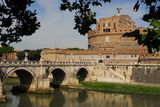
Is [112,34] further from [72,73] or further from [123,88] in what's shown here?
[123,88]

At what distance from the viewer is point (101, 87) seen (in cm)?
3662

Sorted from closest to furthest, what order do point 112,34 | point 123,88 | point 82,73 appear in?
point 123,88 → point 82,73 → point 112,34

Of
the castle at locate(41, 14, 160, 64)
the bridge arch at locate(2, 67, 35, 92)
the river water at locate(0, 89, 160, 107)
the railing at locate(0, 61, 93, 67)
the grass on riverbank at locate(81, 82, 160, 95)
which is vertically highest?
→ the castle at locate(41, 14, 160, 64)

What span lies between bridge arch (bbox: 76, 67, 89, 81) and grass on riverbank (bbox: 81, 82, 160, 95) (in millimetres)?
3248

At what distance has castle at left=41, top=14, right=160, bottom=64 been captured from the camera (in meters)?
43.8

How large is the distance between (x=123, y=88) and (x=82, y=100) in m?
7.25

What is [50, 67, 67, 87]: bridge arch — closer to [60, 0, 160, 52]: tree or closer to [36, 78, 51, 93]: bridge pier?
[36, 78, 51, 93]: bridge pier

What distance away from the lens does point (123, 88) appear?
35188mm

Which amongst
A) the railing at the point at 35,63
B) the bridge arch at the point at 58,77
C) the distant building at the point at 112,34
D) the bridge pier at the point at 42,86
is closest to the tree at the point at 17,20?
the railing at the point at 35,63

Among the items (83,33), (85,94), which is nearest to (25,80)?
(85,94)

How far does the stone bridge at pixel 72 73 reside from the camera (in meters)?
33.2

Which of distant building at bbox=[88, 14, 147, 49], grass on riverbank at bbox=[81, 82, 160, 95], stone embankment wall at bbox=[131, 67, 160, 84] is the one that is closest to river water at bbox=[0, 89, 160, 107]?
grass on riverbank at bbox=[81, 82, 160, 95]

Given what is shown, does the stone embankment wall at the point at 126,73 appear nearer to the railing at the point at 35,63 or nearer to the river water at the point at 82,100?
the railing at the point at 35,63

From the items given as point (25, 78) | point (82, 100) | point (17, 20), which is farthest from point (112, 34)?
point (17, 20)
